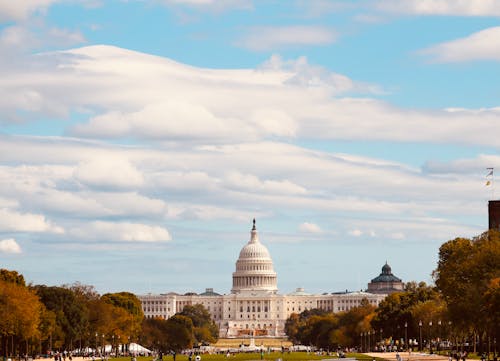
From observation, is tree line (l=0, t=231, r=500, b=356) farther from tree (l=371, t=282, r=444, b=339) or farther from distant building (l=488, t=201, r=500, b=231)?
distant building (l=488, t=201, r=500, b=231)

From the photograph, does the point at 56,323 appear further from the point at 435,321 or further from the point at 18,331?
the point at 435,321

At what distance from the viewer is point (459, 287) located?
120m

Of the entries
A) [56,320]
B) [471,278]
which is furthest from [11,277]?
[471,278]

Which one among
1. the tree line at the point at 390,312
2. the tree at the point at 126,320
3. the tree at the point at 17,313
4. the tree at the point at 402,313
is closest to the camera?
the tree line at the point at 390,312

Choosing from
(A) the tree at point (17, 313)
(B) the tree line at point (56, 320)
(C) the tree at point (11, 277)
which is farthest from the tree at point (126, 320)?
(A) the tree at point (17, 313)

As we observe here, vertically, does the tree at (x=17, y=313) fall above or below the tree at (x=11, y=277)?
below

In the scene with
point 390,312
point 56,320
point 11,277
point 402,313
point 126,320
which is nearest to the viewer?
point 11,277

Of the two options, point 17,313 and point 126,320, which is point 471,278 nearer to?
point 17,313

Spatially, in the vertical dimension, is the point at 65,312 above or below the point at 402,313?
below

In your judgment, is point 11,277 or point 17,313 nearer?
point 17,313

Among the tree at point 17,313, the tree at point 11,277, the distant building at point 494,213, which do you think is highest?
the distant building at point 494,213

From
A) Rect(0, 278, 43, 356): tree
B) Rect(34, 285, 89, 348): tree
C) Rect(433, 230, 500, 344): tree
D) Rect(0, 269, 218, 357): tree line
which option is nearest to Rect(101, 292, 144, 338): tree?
Rect(0, 269, 218, 357): tree line

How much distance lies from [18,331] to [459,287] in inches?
1619

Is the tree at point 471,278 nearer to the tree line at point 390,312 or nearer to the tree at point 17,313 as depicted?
the tree line at point 390,312
